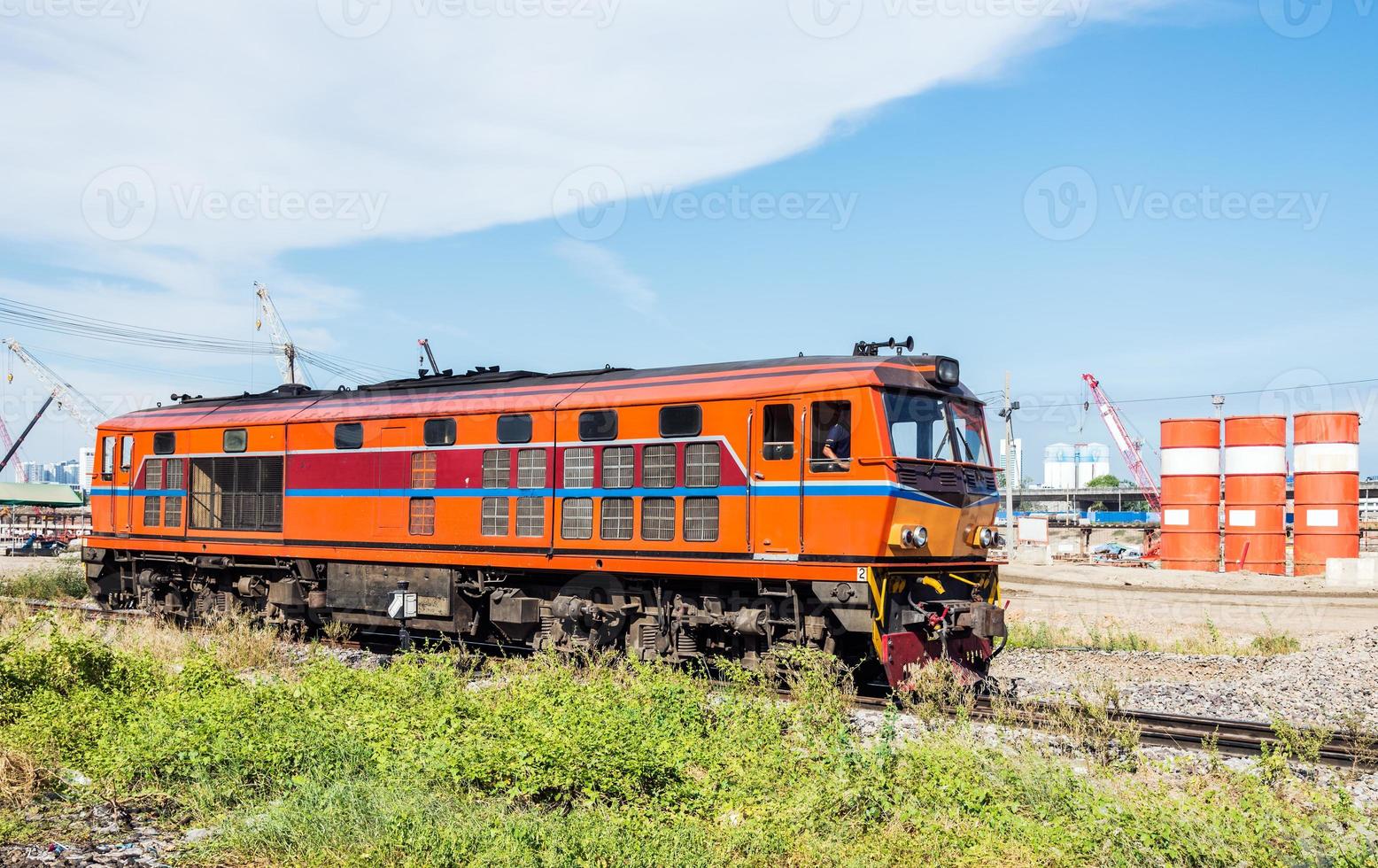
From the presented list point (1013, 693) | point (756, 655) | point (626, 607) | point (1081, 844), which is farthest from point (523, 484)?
point (1081, 844)

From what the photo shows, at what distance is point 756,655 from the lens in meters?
13.3

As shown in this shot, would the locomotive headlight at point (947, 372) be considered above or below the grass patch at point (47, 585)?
above

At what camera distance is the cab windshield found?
12.6 m

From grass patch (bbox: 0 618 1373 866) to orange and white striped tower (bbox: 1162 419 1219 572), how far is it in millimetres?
44024

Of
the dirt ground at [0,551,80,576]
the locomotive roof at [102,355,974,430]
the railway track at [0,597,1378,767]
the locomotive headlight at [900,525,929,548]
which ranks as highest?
the locomotive roof at [102,355,974,430]

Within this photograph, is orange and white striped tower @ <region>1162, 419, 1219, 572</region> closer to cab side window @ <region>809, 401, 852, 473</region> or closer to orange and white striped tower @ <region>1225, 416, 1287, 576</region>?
orange and white striped tower @ <region>1225, 416, 1287, 576</region>

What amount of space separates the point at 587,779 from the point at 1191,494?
4827cm

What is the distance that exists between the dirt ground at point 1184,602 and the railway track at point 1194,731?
13.0m

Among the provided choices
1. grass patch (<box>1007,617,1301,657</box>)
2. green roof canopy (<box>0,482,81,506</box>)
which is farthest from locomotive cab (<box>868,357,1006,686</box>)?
green roof canopy (<box>0,482,81,506</box>)

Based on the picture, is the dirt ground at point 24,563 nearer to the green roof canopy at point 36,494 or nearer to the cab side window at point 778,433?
the green roof canopy at point 36,494

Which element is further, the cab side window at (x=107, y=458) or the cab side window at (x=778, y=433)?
the cab side window at (x=107, y=458)

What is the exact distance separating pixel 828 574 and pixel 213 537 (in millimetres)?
11699

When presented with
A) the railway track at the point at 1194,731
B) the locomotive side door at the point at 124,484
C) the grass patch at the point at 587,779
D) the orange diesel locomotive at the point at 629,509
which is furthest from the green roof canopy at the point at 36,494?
the railway track at the point at 1194,731

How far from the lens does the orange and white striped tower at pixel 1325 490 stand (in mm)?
48656
